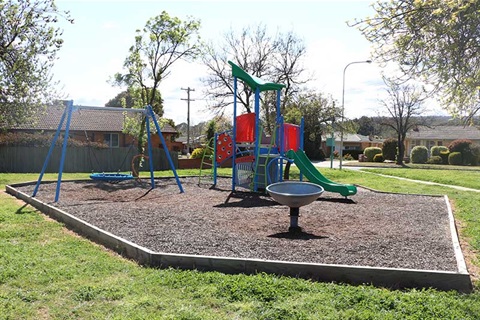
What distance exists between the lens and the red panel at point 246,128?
46.4 ft

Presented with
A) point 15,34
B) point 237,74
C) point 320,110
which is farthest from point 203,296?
point 320,110

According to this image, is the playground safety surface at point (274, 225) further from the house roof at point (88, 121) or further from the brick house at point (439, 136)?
the brick house at point (439, 136)

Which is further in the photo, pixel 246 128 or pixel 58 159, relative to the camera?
pixel 58 159

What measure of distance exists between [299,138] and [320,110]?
34.8m

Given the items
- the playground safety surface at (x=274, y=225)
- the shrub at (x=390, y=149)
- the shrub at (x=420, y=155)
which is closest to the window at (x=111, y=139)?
the playground safety surface at (x=274, y=225)

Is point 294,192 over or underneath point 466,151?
underneath

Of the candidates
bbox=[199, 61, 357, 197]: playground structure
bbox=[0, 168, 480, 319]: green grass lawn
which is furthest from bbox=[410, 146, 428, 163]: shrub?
bbox=[0, 168, 480, 319]: green grass lawn


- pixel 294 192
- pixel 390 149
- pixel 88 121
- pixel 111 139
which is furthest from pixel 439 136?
pixel 294 192

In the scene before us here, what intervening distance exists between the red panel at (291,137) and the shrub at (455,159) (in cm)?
3589

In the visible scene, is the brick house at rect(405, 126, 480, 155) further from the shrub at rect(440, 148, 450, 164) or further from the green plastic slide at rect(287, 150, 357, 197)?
the green plastic slide at rect(287, 150, 357, 197)

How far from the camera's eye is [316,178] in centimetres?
1296

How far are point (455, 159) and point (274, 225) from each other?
4204cm

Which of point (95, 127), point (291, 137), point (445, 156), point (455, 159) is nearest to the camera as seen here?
point (291, 137)

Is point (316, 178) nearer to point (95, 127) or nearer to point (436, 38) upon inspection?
point (436, 38)
